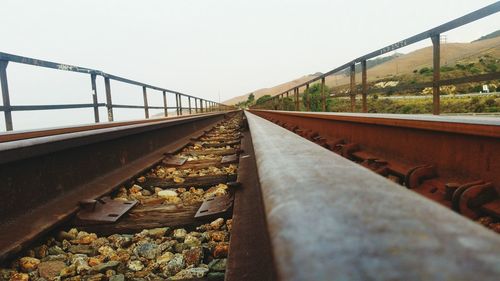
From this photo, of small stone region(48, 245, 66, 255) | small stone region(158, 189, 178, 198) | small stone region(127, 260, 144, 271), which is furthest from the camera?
small stone region(158, 189, 178, 198)

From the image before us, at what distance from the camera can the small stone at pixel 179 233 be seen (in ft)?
6.78

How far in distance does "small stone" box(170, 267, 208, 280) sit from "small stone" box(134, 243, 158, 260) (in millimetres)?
284

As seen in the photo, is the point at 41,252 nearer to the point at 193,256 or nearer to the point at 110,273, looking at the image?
the point at 110,273

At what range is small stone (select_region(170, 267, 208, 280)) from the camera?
1569mm

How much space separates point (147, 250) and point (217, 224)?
0.46 meters

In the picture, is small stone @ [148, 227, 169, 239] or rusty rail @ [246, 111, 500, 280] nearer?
rusty rail @ [246, 111, 500, 280]

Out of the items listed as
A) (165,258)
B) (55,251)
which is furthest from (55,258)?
(165,258)

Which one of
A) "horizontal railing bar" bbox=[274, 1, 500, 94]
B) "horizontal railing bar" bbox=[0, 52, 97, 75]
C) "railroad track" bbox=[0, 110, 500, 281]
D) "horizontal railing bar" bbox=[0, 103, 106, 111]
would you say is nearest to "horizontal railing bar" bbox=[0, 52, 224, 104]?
"horizontal railing bar" bbox=[0, 52, 97, 75]

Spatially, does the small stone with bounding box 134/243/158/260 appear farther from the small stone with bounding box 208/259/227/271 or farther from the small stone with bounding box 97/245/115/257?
the small stone with bounding box 208/259/227/271

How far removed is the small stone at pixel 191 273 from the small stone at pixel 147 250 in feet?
0.93

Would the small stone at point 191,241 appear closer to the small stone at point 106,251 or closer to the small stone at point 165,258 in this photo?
the small stone at point 165,258

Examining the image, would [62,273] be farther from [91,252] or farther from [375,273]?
[375,273]

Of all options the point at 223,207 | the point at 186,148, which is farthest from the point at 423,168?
the point at 186,148

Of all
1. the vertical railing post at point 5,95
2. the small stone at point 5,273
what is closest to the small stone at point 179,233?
the small stone at point 5,273
